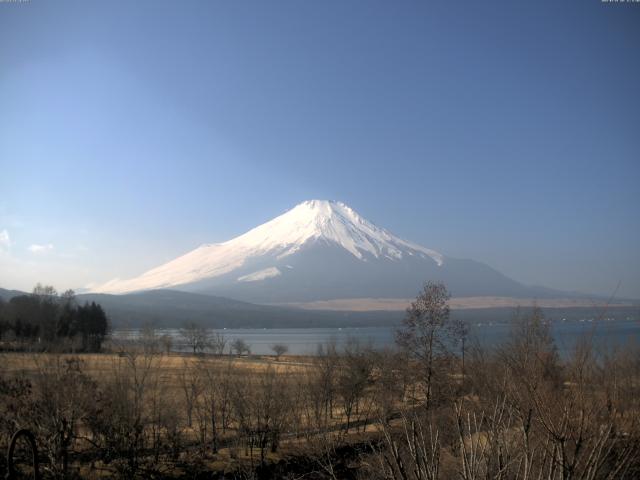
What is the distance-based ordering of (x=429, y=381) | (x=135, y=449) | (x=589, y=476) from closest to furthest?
(x=589, y=476), (x=135, y=449), (x=429, y=381)

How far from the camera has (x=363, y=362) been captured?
116 ft

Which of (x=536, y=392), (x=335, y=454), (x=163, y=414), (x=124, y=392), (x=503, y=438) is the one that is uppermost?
(x=536, y=392)

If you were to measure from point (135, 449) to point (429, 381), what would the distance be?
15232mm

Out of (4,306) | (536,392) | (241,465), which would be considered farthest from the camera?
(4,306)

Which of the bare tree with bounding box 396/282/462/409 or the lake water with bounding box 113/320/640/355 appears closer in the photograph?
the lake water with bounding box 113/320/640/355

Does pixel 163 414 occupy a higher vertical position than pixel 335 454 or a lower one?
higher

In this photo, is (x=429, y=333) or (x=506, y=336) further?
(x=506, y=336)

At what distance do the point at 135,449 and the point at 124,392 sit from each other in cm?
220

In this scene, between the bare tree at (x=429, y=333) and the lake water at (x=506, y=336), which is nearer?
the lake water at (x=506, y=336)

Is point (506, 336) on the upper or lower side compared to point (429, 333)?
lower

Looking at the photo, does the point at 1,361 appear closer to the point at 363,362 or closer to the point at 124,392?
the point at 124,392

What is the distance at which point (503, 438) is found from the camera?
6.46 meters

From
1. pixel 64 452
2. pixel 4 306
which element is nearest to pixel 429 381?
pixel 64 452

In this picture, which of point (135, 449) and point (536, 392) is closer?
point (536, 392)
